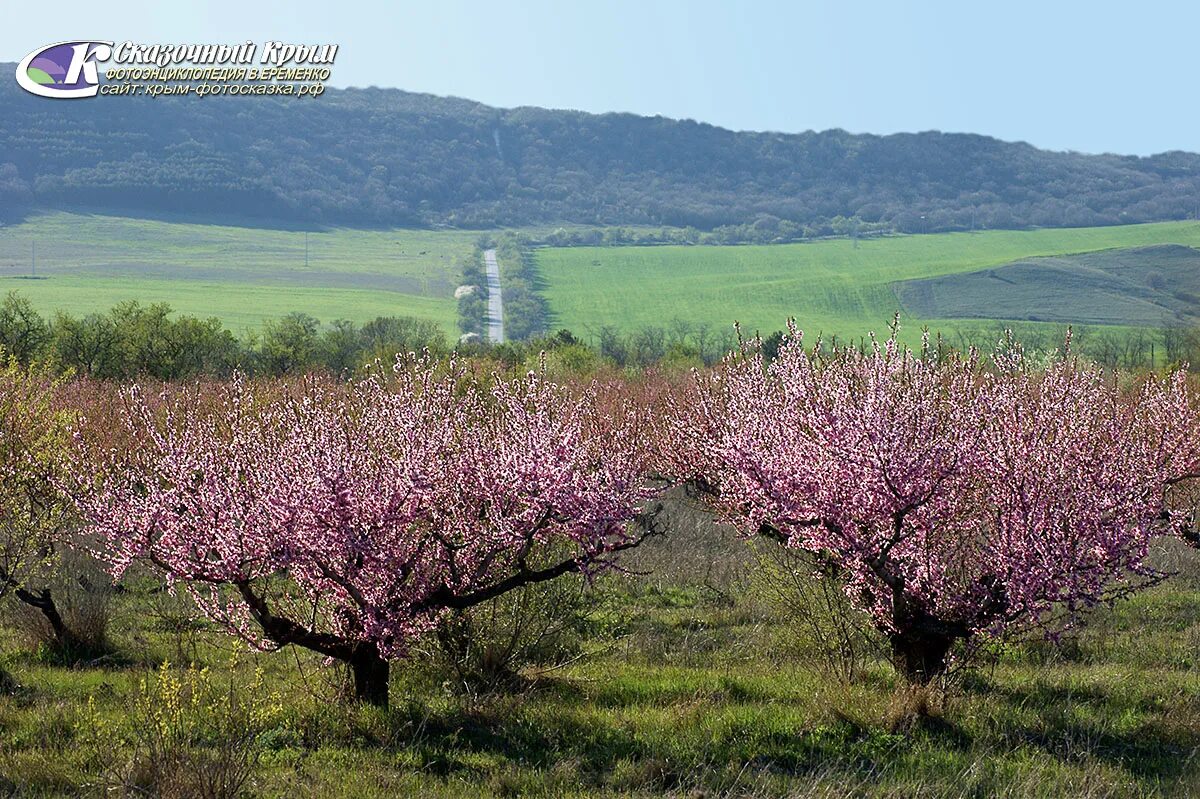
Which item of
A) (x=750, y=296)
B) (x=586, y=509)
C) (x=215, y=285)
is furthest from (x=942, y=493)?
(x=215, y=285)

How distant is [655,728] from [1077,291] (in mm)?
159363

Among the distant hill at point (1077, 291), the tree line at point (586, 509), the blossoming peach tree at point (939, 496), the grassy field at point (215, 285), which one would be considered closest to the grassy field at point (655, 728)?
the tree line at point (586, 509)

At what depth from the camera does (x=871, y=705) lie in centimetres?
1105

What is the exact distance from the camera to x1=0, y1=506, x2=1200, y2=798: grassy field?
912 cm

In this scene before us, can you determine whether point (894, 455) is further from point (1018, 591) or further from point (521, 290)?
point (521, 290)

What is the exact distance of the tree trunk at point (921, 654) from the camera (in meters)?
11.6

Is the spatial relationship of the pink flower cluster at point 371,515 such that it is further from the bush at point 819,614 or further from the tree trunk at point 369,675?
the bush at point 819,614

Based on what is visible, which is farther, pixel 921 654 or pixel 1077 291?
pixel 1077 291

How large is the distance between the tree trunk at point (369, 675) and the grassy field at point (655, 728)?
23cm

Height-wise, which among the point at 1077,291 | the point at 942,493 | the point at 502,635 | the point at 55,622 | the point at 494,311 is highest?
the point at 1077,291

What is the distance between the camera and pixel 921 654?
38.5ft

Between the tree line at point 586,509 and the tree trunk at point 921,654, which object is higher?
the tree line at point 586,509

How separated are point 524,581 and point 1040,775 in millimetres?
4857

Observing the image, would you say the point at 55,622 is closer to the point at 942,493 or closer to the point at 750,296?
the point at 942,493
